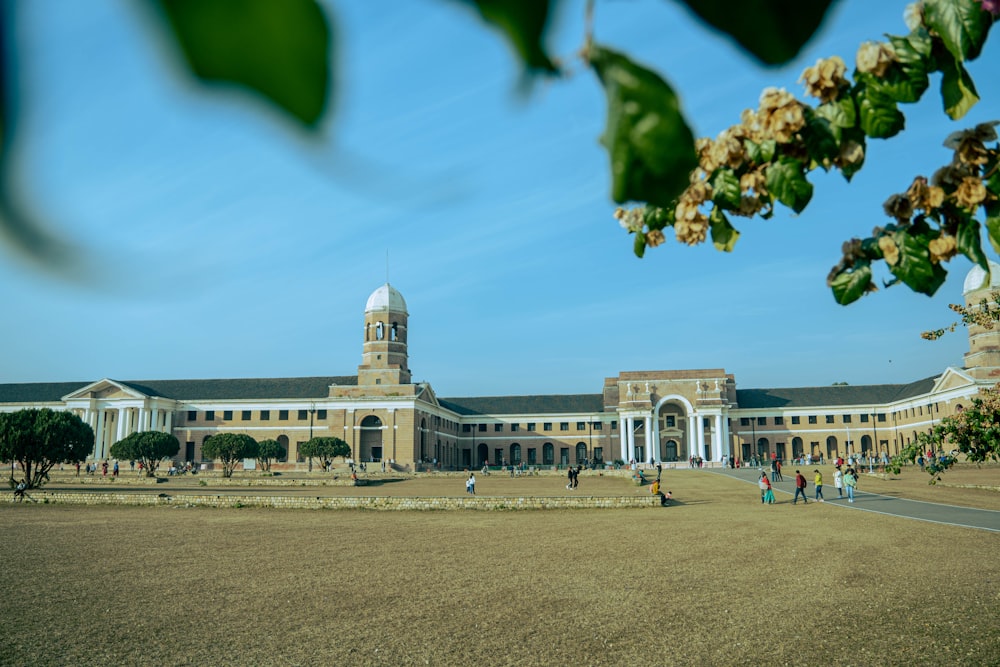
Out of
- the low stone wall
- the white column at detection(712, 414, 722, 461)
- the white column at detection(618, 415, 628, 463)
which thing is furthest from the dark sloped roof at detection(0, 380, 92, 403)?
the white column at detection(712, 414, 722, 461)

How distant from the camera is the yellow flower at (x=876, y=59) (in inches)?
98.7

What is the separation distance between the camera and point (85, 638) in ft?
37.9

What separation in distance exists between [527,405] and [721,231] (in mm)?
98332

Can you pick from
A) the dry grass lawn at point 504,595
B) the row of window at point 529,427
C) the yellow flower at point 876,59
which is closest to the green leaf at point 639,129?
the yellow flower at point 876,59

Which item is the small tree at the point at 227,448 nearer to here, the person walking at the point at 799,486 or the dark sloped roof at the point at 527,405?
the dark sloped roof at the point at 527,405

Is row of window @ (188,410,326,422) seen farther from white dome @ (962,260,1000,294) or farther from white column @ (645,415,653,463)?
white dome @ (962,260,1000,294)

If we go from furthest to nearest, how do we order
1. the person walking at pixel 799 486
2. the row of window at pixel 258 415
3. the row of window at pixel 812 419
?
the row of window at pixel 812 419 < the row of window at pixel 258 415 < the person walking at pixel 799 486

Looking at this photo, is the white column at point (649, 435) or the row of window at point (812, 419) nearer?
the white column at point (649, 435)

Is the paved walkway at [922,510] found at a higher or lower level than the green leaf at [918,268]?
lower

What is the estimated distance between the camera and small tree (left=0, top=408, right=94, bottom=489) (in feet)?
140

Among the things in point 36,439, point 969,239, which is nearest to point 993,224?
point 969,239

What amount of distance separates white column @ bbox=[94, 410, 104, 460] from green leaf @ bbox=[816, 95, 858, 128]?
8974 centimetres

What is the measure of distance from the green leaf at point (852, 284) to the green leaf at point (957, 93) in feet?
2.92

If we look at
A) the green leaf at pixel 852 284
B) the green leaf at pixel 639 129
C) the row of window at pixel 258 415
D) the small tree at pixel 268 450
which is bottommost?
the small tree at pixel 268 450
